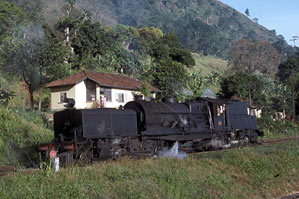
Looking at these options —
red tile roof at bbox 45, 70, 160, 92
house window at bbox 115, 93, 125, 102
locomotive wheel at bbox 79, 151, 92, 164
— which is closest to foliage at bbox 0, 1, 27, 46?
red tile roof at bbox 45, 70, 160, 92

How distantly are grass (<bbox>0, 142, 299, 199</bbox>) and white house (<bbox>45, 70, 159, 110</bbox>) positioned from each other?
24965 mm

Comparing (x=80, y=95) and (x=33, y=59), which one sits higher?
(x=33, y=59)

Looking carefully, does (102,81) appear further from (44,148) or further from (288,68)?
(288,68)

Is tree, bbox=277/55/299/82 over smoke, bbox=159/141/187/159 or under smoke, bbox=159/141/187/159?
over

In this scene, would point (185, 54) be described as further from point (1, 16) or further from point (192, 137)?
point (192, 137)

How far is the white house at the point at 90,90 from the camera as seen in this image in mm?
38375

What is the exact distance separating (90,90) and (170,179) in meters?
29.1

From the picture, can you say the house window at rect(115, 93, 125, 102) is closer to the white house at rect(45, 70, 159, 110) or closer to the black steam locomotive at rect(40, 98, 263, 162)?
the white house at rect(45, 70, 159, 110)

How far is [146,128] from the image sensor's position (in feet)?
56.3

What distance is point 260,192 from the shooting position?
12.3m

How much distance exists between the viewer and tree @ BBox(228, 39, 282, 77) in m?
77.8

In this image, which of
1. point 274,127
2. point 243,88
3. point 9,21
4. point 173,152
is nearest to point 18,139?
point 173,152

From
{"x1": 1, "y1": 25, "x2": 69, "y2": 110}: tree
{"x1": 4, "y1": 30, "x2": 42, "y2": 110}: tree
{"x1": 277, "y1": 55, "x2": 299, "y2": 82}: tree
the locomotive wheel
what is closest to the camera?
the locomotive wheel

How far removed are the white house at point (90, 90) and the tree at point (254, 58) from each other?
4359 centimetres
